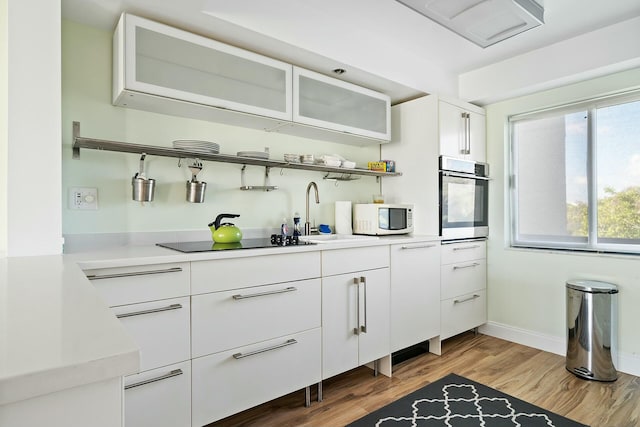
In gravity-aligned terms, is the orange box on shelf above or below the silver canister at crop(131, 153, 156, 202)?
above

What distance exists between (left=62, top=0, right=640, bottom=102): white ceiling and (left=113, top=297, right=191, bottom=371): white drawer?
145cm

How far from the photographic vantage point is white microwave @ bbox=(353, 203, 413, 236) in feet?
9.11

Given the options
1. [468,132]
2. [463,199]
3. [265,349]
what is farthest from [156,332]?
[468,132]

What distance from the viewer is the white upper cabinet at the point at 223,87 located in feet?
5.86

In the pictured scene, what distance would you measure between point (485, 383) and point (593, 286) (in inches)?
40.6

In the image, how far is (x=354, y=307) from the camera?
7.29 ft

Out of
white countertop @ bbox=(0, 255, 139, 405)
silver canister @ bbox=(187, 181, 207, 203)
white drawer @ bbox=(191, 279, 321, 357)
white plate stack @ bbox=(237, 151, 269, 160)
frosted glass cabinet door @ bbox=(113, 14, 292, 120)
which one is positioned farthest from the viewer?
white plate stack @ bbox=(237, 151, 269, 160)

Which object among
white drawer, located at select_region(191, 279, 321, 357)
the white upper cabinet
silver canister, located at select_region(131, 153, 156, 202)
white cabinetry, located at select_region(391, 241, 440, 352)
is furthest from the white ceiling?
white drawer, located at select_region(191, 279, 321, 357)

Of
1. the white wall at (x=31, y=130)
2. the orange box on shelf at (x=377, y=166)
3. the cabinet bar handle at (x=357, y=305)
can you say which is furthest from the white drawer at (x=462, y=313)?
the white wall at (x=31, y=130)

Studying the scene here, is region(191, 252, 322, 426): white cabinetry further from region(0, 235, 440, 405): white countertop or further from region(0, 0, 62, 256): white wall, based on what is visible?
region(0, 235, 440, 405): white countertop

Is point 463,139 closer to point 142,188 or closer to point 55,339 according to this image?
point 142,188

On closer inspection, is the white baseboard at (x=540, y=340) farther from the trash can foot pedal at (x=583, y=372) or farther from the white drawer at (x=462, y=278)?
the white drawer at (x=462, y=278)

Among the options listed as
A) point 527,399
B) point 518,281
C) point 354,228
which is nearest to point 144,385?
point 354,228

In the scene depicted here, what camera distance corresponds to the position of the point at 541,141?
300 cm
